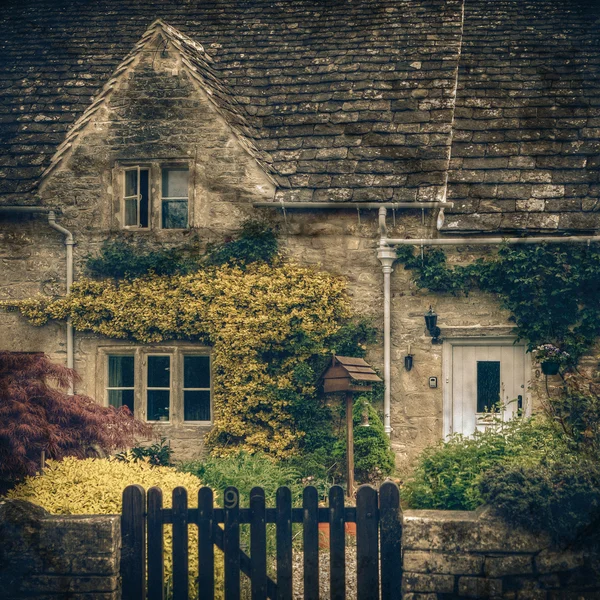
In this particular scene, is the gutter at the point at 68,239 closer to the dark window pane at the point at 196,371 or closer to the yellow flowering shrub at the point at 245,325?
the yellow flowering shrub at the point at 245,325

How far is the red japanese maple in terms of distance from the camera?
8.97 metres

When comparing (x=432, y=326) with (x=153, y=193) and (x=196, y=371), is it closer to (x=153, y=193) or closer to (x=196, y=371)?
(x=196, y=371)

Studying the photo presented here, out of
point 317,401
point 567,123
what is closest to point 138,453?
point 317,401

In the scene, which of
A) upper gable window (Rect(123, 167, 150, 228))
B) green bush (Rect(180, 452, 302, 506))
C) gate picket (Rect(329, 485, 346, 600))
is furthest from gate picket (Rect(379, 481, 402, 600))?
upper gable window (Rect(123, 167, 150, 228))

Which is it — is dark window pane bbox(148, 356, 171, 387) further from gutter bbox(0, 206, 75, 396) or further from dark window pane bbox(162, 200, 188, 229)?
dark window pane bbox(162, 200, 188, 229)

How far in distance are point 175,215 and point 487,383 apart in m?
5.38

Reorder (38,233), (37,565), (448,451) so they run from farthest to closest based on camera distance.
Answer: (38,233) → (448,451) → (37,565)

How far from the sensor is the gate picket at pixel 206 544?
6754 mm

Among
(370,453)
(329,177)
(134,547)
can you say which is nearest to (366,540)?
(134,547)

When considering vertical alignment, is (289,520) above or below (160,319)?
below

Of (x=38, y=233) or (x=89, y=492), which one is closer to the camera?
(x=89, y=492)

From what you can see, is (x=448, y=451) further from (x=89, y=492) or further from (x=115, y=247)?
(x=115, y=247)

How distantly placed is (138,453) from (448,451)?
5304 millimetres

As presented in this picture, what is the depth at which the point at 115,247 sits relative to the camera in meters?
14.0
